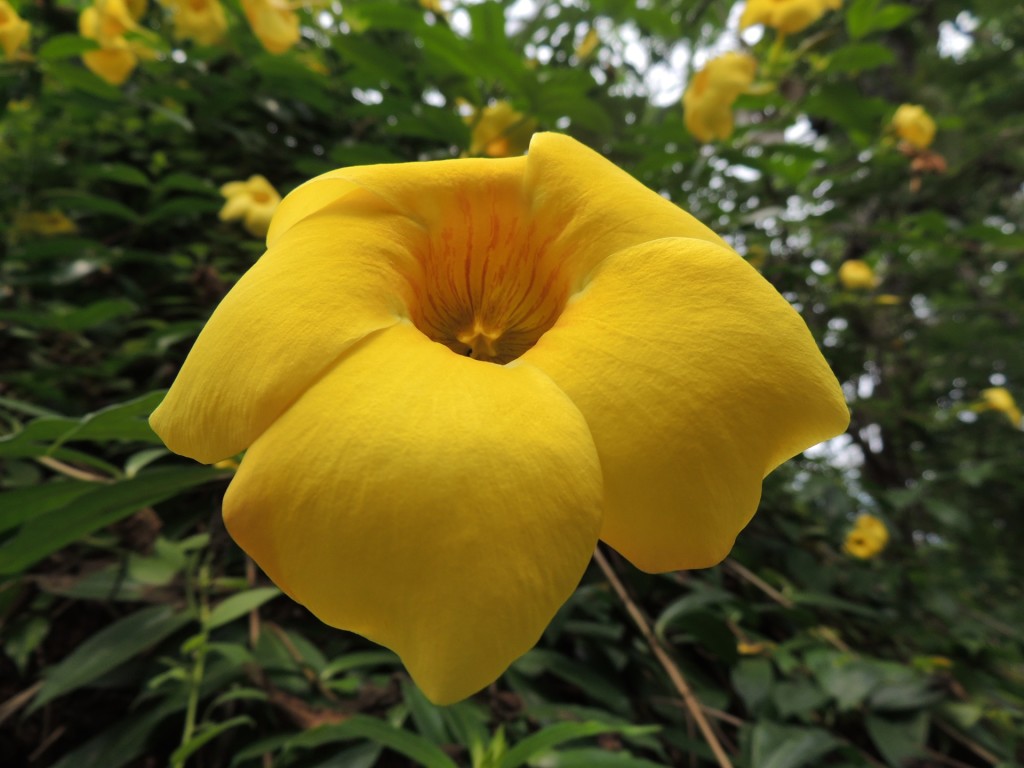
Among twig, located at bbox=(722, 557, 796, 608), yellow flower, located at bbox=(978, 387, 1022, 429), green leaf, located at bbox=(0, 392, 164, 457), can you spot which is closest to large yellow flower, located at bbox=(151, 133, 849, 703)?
green leaf, located at bbox=(0, 392, 164, 457)

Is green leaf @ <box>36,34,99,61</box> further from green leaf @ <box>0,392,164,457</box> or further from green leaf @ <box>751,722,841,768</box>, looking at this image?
green leaf @ <box>751,722,841,768</box>

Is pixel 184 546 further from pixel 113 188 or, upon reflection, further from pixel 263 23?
pixel 113 188

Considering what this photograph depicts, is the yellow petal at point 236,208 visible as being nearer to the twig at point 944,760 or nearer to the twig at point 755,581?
the twig at point 755,581

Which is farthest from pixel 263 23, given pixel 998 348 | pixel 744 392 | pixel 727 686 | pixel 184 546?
pixel 998 348

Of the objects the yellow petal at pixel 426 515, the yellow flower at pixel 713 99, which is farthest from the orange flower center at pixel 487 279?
the yellow flower at pixel 713 99

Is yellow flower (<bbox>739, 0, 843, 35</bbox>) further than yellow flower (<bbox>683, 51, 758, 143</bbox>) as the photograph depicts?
Yes

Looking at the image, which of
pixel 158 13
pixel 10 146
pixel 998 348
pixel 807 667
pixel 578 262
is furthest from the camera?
pixel 998 348
